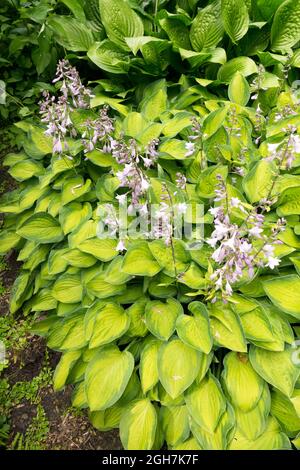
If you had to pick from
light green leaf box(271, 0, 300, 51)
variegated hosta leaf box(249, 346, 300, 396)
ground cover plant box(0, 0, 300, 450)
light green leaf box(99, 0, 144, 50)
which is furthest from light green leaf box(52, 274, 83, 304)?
light green leaf box(271, 0, 300, 51)

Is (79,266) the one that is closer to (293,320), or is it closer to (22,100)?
(293,320)

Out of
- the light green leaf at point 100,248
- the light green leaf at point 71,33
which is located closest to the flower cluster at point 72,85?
the light green leaf at point 71,33

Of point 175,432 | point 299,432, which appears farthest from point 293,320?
point 175,432

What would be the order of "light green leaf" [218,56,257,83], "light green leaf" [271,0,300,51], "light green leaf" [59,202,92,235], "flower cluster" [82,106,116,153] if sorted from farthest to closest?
"light green leaf" [271,0,300,51], "light green leaf" [218,56,257,83], "light green leaf" [59,202,92,235], "flower cluster" [82,106,116,153]

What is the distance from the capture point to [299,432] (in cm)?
232

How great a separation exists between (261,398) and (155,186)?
149 cm

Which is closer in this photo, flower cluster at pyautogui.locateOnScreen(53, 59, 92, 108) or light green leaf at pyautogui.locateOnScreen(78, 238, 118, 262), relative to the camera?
light green leaf at pyautogui.locateOnScreen(78, 238, 118, 262)

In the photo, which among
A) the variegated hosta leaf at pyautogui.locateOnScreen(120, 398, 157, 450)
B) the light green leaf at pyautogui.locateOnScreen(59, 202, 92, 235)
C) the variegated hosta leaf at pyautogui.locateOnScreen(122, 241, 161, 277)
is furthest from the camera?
the light green leaf at pyautogui.locateOnScreen(59, 202, 92, 235)

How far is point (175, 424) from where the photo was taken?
2.45 meters

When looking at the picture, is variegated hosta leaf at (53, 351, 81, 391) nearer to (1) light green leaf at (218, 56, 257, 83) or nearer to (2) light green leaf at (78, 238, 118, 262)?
(2) light green leaf at (78, 238, 118, 262)

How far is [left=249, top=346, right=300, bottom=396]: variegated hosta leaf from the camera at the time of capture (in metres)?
2.30

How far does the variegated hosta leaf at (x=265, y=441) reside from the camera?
7.59ft

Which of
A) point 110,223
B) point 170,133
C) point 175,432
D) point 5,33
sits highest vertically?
point 5,33

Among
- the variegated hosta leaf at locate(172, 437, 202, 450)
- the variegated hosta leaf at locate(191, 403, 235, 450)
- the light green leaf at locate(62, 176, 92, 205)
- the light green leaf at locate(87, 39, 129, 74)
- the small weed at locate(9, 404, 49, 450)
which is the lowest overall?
the small weed at locate(9, 404, 49, 450)
